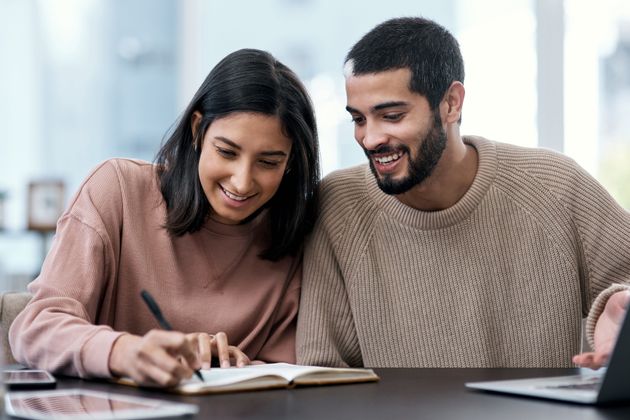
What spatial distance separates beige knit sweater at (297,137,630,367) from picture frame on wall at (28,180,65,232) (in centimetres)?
214

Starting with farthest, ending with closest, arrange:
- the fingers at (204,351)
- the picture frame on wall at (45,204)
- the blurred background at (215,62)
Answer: the picture frame on wall at (45,204) → the blurred background at (215,62) → the fingers at (204,351)

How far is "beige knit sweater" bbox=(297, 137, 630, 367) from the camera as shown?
189cm

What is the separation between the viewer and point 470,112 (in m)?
3.54

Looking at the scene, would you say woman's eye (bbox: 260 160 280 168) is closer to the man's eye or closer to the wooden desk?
the man's eye

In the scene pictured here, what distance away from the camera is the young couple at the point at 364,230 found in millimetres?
1818

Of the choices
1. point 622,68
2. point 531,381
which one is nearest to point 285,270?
point 531,381

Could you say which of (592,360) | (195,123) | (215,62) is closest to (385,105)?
(195,123)

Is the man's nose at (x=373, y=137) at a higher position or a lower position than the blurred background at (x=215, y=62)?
lower

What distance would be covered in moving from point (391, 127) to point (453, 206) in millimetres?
232

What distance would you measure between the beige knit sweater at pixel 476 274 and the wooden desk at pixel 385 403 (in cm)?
50

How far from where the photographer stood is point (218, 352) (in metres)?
1.67

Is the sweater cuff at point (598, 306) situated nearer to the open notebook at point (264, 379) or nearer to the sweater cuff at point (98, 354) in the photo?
the open notebook at point (264, 379)

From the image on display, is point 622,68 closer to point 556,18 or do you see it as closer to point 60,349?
point 556,18

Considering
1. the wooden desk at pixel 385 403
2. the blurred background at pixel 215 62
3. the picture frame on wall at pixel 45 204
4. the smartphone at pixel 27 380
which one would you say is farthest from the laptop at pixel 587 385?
the picture frame on wall at pixel 45 204
